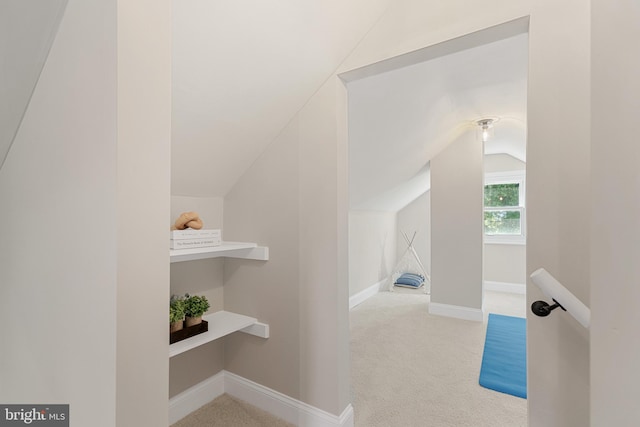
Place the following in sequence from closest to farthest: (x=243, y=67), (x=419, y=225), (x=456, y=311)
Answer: (x=243, y=67) → (x=456, y=311) → (x=419, y=225)

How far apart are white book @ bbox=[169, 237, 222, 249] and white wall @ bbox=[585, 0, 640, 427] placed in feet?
5.10

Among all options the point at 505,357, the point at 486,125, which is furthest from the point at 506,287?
the point at 486,125

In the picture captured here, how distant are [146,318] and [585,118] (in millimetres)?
1488

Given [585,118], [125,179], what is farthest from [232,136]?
[585,118]

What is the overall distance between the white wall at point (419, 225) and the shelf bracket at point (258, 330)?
4.20m

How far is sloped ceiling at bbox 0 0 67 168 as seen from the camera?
0.80 metres

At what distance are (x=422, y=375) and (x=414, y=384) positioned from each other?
0.16m

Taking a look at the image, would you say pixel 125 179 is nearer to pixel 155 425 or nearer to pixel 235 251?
pixel 155 425

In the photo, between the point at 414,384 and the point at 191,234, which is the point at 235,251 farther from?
the point at 414,384

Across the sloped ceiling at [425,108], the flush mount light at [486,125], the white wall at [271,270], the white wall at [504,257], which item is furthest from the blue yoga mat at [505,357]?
the flush mount light at [486,125]

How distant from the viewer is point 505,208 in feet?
15.9

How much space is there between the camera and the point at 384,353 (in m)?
2.62

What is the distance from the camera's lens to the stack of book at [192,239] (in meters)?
1.48

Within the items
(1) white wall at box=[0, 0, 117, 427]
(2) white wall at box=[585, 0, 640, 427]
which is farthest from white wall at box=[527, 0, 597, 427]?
(1) white wall at box=[0, 0, 117, 427]
